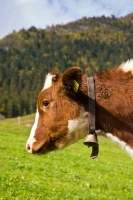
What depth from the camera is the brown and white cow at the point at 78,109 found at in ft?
17.5

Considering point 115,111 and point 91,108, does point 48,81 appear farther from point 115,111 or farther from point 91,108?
point 115,111

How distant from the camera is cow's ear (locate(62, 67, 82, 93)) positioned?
17.3 feet

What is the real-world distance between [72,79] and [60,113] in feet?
1.93

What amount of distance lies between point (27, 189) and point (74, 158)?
1062 centimetres

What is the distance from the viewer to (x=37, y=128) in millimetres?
5633

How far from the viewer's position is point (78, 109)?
17.7 ft

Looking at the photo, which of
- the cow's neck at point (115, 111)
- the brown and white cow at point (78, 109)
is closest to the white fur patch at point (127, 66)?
the brown and white cow at point (78, 109)

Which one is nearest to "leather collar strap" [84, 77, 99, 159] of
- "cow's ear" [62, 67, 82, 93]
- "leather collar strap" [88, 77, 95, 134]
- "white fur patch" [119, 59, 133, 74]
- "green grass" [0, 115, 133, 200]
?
"leather collar strap" [88, 77, 95, 134]

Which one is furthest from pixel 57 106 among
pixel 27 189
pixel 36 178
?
pixel 36 178

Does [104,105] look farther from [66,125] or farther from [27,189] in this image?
[27,189]

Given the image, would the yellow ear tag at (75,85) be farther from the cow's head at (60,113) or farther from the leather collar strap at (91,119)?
the leather collar strap at (91,119)

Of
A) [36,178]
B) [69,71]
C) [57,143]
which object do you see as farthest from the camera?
[36,178]

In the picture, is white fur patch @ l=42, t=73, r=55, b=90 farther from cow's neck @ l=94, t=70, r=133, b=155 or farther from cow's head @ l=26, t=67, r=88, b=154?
cow's neck @ l=94, t=70, r=133, b=155

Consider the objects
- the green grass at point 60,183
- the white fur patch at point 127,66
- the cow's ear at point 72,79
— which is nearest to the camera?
the cow's ear at point 72,79
